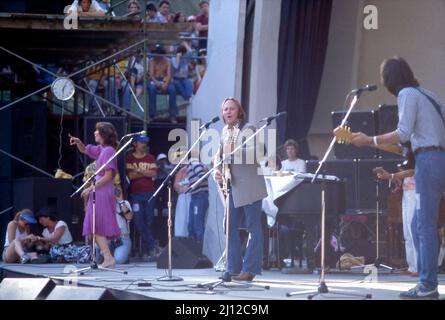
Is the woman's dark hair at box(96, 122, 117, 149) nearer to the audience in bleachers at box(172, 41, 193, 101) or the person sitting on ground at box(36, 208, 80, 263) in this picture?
the person sitting on ground at box(36, 208, 80, 263)

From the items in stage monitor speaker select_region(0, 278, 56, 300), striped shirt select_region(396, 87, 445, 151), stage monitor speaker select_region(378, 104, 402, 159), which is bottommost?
stage monitor speaker select_region(0, 278, 56, 300)

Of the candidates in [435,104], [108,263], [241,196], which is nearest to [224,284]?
[241,196]

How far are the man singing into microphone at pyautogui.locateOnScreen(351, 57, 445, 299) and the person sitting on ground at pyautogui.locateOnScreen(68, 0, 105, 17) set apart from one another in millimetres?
8279

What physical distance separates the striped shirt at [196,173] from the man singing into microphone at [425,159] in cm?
671

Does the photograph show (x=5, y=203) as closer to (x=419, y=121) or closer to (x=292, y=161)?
(x=292, y=161)

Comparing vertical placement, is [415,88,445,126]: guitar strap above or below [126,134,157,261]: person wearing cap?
above

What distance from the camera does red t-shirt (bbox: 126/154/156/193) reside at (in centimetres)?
1563

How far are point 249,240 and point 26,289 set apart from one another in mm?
2665

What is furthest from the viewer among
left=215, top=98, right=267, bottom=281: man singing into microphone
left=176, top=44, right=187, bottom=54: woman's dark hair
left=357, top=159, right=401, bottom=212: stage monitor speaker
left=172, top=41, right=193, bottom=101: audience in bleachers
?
left=176, top=44, right=187, bottom=54: woman's dark hair

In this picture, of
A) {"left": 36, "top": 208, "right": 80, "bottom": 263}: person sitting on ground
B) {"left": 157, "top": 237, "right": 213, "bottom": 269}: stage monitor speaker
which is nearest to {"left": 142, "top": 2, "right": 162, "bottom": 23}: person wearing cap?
{"left": 36, "top": 208, "right": 80, "bottom": 263}: person sitting on ground

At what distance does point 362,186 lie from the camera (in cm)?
1361

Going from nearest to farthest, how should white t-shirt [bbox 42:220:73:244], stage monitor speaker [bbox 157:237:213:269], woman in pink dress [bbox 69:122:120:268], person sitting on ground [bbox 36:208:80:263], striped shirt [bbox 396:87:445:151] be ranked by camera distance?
striped shirt [bbox 396:87:445:151], woman in pink dress [bbox 69:122:120:268], stage monitor speaker [bbox 157:237:213:269], person sitting on ground [bbox 36:208:80:263], white t-shirt [bbox 42:220:73:244]
